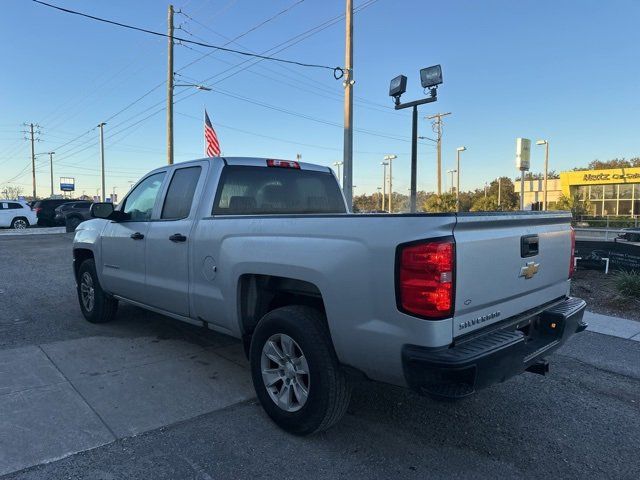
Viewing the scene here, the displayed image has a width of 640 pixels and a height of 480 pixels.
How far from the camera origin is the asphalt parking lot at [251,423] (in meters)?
2.96

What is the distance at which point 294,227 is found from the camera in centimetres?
327

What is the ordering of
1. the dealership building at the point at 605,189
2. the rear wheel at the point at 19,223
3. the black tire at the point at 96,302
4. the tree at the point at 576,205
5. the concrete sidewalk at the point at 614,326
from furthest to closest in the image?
1. the dealership building at the point at 605,189
2. the tree at the point at 576,205
3. the rear wheel at the point at 19,223
4. the black tire at the point at 96,302
5. the concrete sidewalk at the point at 614,326

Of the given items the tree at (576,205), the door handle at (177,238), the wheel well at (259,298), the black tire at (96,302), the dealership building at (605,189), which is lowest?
the black tire at (96,302)

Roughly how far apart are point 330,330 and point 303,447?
0.83 meters

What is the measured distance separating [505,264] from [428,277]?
74cm

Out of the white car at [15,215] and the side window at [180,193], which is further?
the white car at [15,215]

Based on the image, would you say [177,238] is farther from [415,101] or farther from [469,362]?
[415,101]

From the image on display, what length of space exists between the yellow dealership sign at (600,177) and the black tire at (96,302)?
138 feet

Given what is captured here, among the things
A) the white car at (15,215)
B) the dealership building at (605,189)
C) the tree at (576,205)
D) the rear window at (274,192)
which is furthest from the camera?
the dealership building at (605,189)

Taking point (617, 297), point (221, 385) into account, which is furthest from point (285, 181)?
point (617, 297)

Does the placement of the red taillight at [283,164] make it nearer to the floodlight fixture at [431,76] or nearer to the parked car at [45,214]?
the floodlight fixture at [431,76]

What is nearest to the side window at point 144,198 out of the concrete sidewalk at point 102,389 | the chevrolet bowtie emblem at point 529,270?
the concrete sidewalk at point 102,389

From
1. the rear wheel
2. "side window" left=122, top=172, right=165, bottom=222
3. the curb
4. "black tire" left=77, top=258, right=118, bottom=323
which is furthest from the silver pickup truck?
the rear wheel

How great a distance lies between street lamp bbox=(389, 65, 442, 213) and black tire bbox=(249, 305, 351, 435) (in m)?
6.67
